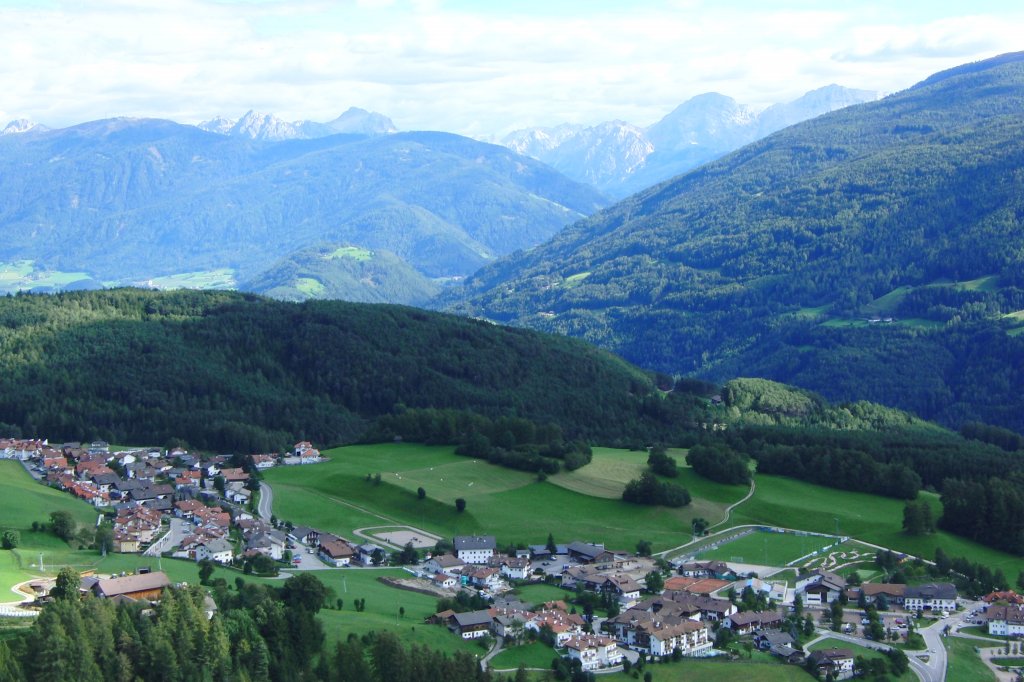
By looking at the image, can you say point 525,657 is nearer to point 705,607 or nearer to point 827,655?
point 705,607

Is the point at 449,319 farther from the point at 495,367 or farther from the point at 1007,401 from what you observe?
the point at 1007,401

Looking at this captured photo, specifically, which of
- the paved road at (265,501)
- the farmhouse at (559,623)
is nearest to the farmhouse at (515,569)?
the farmhouse at (559,623)

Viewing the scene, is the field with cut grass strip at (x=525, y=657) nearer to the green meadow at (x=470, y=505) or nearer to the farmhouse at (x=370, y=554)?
the farmhouse at (x=370, y=554)

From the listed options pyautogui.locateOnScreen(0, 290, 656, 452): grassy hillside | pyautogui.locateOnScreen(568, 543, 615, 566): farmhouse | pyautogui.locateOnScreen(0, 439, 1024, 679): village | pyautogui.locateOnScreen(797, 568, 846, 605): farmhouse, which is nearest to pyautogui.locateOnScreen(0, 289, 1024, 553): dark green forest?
pyautogui.locateOnScreen(0, 290, 656, 452): grassy hillside

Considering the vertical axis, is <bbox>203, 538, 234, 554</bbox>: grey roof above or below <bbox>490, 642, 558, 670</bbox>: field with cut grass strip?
above

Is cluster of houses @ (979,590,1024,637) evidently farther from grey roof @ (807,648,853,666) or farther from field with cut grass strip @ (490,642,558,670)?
field with cut grass strip @ (490,642,558,670)

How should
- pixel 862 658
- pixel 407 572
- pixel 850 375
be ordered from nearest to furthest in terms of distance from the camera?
pixel 862 658
pixel 407 572
pixel 850 375

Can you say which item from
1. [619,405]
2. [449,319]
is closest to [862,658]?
[619,405]

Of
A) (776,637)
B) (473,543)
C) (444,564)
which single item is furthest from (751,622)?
(473,543)
